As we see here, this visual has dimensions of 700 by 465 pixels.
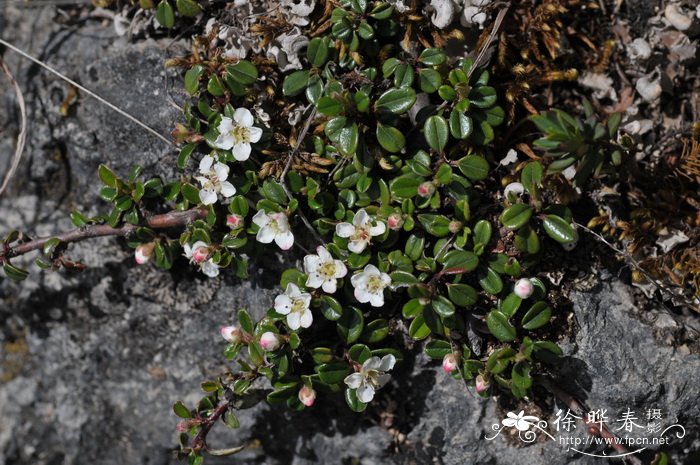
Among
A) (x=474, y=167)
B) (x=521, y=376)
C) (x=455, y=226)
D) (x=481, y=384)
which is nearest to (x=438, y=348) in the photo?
(x=481, y=384)

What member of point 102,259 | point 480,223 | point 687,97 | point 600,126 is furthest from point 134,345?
point 687,97

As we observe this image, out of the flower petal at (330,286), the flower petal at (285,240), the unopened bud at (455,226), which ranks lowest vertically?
the flower petal at (330,286)

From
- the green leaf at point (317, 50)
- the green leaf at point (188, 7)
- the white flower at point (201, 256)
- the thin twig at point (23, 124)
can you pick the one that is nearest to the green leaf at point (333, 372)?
the white flower at point (201, 256)

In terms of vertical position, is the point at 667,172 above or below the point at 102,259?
above

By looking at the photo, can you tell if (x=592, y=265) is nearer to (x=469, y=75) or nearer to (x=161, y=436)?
(x=469, y=75)

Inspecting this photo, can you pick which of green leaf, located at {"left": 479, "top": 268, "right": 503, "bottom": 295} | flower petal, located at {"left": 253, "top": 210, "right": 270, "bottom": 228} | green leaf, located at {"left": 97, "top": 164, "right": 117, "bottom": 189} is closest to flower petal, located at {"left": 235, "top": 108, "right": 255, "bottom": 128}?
flower petal, located at {"left": 253, "top": 210, "right": 270, "bottom": 228}

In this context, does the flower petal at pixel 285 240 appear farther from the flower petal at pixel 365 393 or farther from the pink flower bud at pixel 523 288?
the pink flower bud at pixel 523 288
